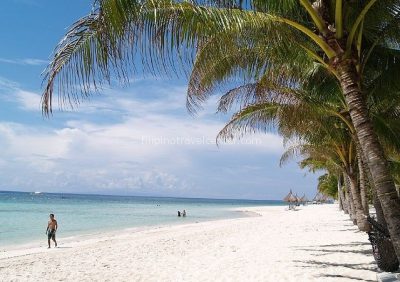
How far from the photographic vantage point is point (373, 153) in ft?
15.4

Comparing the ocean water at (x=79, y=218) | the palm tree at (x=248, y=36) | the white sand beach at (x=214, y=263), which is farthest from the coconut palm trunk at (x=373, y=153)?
the ocean water at (x=79, y=218)

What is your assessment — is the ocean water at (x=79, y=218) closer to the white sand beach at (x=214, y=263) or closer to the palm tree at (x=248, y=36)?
the white sand beach at (x=214, y=263)

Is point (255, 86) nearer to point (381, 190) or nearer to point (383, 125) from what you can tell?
point (383, 125)

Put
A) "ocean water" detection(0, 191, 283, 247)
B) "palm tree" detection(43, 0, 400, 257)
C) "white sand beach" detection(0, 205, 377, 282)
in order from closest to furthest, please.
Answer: "palm tree" detection(43, 0, 400, 257), "white sand beach" detection(0, 205, 377, 282), "ocean water" detection(0, 191, 283, 247)

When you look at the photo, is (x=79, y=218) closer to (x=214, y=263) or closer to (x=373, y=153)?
(x=214, y=263)

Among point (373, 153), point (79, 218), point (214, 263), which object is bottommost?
point (214, 263)

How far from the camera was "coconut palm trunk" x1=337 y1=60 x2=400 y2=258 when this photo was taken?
14.7 ft

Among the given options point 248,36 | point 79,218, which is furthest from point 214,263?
point 79,218

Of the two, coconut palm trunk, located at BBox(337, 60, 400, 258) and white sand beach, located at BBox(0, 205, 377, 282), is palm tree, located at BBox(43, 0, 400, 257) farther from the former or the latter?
white sand beach, located at BBox(0, 205, 377, 282)

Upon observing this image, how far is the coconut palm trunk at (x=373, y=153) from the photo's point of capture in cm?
449

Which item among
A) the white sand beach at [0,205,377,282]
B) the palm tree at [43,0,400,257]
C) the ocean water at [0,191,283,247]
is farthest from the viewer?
the ocean water at [0,191,283,247]

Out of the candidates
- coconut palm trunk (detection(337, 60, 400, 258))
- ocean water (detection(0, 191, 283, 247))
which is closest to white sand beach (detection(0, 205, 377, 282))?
coconut palm trunk (detection(337, 60, 400, 258))

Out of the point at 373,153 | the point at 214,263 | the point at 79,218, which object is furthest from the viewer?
the point at 79,218

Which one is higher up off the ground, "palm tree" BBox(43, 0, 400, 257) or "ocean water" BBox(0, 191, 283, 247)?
"palm tree" BBox(43, 0, 400, 257)
